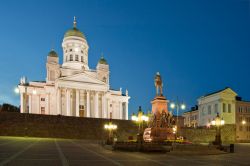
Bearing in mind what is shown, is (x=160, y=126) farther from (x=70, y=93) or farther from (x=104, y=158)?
(x=70, y=93)

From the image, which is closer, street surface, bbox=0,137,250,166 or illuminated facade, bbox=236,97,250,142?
street surface, bbox=0,137,250,166

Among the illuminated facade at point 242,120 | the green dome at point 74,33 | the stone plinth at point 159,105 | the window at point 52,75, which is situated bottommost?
the illuminated facade at point 242,120

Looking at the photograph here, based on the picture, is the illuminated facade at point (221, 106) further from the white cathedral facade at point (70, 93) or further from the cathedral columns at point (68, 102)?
the cathedral columns at point (68, 102)

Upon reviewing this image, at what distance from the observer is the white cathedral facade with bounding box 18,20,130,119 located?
79312 mm

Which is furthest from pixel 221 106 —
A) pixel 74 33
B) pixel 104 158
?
pixel 104 158

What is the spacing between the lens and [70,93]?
80312 mm

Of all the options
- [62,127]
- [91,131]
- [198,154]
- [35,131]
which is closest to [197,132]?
[91,131]

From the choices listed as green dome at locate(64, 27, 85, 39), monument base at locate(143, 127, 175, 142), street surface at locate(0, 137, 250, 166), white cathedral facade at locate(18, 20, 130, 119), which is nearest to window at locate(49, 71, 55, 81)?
white cathedral facade at locate(18, 20, 130, 119)

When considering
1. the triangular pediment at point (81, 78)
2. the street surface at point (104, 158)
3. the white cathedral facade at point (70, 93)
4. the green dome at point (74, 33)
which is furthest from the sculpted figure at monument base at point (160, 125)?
the green dome at point (74, 33)

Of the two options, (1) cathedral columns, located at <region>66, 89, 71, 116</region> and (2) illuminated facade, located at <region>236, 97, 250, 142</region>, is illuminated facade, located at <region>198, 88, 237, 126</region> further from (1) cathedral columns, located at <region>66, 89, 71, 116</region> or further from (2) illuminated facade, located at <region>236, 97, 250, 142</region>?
(1) cathedral columns, located at <region>66, 89, 71, 116</region>

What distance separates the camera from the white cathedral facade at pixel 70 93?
79.3m

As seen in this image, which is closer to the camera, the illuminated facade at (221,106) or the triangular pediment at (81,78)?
the triangular pediment at (81,78)

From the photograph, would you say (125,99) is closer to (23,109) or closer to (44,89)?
(44,89)

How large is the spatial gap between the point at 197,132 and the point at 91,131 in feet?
86.6
